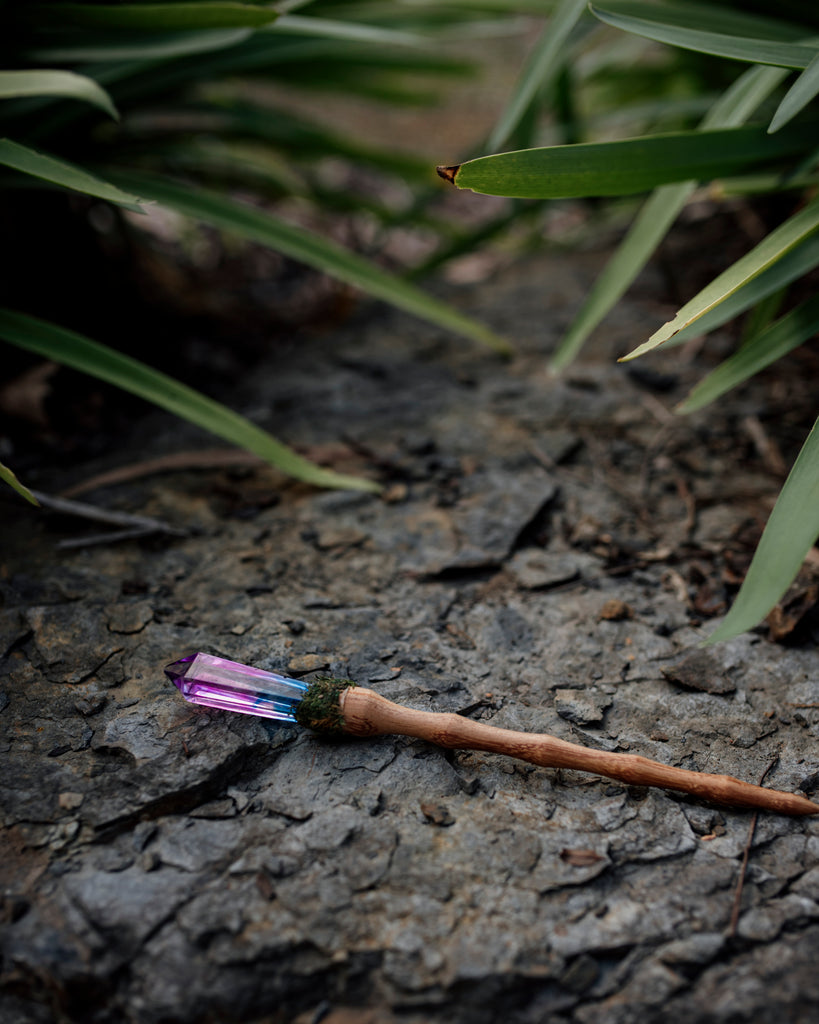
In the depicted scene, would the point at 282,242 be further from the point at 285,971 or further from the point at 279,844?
the point at 285,971

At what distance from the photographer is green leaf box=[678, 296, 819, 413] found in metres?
0.96

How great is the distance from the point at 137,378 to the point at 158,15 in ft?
1.87

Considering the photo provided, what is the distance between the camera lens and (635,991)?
23.0 inches

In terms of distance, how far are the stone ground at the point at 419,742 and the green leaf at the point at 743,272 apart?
0.38 meters

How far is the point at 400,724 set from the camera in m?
0.75

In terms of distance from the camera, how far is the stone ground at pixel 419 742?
60cm

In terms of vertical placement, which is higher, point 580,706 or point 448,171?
point 448,171

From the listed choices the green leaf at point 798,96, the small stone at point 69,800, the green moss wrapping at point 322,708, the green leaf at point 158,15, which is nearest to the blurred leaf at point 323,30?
the green leaf at point 158,15

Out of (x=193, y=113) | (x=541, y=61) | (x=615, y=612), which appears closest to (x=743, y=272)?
(x=615, y=612)

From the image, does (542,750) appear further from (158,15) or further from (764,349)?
(158,15)

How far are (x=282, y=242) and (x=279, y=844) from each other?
0.95 metres

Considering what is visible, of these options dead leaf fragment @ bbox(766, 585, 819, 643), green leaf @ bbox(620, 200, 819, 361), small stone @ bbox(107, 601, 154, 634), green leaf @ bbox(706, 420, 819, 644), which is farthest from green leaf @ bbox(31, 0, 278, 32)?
dead leaf fragment @ bbox(766, 585, 819, 643)

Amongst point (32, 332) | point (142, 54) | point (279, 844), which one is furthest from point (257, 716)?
point (142, 54)

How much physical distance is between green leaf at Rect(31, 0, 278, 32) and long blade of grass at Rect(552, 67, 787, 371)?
0.63 meters
